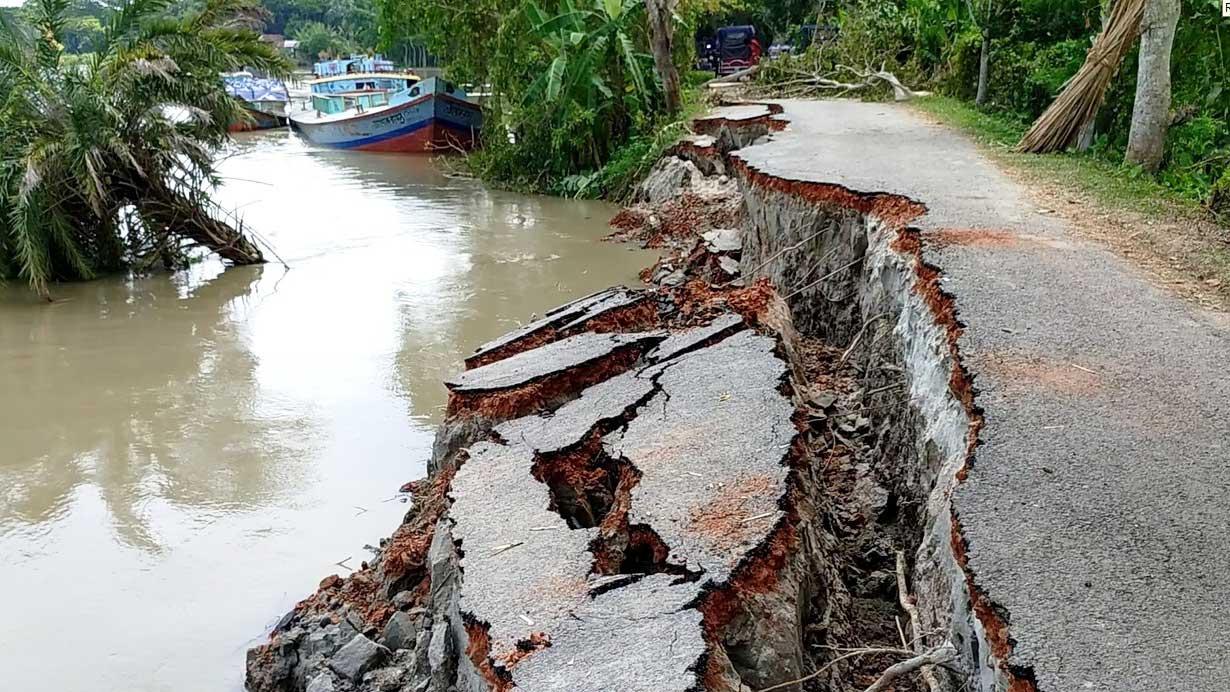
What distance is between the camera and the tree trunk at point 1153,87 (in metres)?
8.05

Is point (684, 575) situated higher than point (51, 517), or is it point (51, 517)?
point (684, 575)

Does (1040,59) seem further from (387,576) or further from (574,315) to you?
(387,576)

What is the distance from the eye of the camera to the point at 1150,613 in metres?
2.53

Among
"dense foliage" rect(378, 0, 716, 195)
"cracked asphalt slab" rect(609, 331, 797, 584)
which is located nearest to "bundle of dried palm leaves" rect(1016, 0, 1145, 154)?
"cracked asphalt slab" rect(609, 331, 797, 584)

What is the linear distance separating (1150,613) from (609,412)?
8.19 ft

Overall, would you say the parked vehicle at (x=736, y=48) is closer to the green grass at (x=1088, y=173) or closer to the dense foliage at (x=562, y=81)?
the dense foliage at (x=562, y=81)

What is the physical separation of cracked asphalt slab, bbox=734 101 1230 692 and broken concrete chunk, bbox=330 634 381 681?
224cm

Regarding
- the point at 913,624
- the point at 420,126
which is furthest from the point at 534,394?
the point at 420,126

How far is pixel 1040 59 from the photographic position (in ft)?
37.3

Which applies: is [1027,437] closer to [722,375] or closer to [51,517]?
[722,375]

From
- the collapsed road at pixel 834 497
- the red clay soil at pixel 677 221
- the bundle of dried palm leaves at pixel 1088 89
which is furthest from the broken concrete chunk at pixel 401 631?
the red clay soil at pixel 677 221

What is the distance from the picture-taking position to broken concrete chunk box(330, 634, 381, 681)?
12.5 feet

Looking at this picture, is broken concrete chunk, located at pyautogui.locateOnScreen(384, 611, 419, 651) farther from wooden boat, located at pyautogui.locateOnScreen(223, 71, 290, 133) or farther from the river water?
wooden boat, located at pyautogui.locateOnScreen(223, 71, 290, 133)

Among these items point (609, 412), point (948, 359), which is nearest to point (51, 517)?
point (609, 412)
